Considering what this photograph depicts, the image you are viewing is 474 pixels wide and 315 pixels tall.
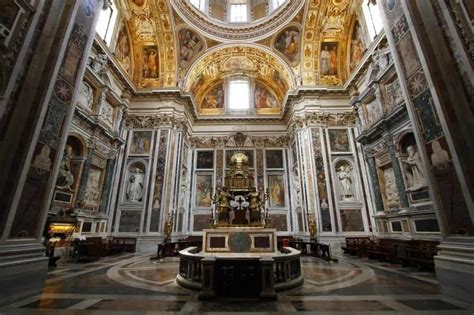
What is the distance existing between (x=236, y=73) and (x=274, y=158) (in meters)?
8.56

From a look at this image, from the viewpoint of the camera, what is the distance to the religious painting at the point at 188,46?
17.5 metres

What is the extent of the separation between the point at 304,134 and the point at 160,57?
38.8ft

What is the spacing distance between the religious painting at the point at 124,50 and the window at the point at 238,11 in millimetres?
8686

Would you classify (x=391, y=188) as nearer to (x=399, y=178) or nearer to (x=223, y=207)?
(x=399, y=178)

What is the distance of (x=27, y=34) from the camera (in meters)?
4.75

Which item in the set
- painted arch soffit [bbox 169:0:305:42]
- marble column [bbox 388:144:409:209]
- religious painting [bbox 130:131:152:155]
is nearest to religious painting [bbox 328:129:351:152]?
marble column [bbox 388:144:409:209]

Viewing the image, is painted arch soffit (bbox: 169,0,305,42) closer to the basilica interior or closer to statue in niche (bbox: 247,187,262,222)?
the basilica interior

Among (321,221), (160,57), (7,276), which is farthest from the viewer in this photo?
(160,57)

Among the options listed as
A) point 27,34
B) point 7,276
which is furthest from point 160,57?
point 7,276

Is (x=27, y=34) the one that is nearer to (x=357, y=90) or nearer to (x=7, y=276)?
(x=7, y=276)

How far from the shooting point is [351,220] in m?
14.0

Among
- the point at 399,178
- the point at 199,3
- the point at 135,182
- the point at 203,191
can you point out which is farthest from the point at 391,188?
the point at 199,3

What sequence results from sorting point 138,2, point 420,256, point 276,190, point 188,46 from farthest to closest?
point 276,190
point 188,46
point 138,2
point 420,256

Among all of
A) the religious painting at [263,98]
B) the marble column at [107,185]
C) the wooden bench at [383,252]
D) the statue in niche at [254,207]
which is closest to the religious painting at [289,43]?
the religious painting at [263,98]
